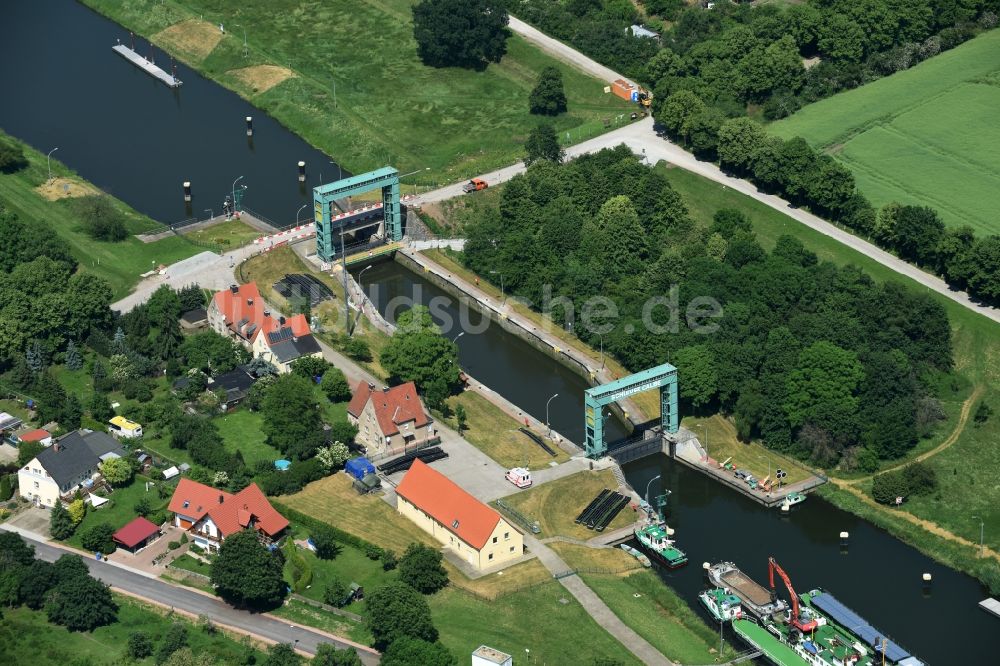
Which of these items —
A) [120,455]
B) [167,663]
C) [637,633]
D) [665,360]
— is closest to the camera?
[167,663]

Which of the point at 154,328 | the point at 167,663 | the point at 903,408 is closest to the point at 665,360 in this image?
the point at 903,408

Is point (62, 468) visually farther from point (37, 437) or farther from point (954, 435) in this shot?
point (954, 435)

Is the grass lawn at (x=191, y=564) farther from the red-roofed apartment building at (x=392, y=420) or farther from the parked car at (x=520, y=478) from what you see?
the parked car at (x=520, y=478)

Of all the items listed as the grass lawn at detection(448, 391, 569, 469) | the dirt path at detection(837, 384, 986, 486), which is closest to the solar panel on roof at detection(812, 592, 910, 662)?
the dirt path at detection(837, 384, 986, 486)

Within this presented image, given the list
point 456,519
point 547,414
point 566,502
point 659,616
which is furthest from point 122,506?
point 659,616

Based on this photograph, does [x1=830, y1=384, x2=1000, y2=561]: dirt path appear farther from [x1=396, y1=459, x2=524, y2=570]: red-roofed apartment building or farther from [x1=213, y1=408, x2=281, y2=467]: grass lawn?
[x1=213, y1=408, x2=281, y2=467]: grass lawn

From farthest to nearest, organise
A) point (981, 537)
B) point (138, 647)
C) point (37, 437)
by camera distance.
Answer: point (37, 437) → point (981, 537) → point (138, 647)

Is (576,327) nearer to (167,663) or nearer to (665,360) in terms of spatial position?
(665,360)
